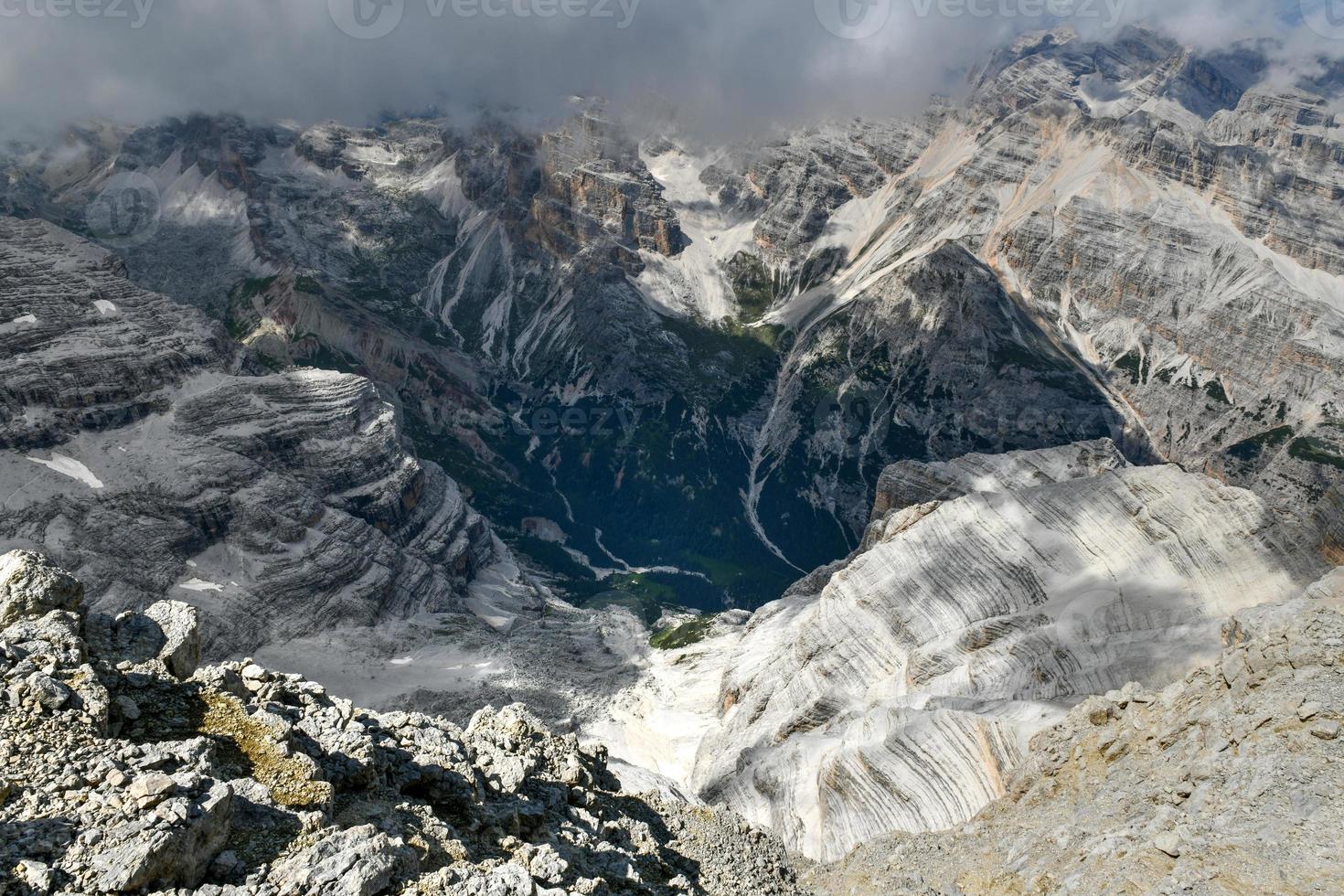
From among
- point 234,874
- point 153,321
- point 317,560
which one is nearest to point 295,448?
point 317,560

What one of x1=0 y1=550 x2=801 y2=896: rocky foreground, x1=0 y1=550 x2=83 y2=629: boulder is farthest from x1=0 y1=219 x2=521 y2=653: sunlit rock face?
x1=0 y1=550 x2=801 y2=896: rocky foreground

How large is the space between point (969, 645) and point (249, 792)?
6873cm

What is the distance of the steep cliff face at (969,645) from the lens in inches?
2530

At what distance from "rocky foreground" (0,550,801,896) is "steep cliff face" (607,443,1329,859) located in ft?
77.5

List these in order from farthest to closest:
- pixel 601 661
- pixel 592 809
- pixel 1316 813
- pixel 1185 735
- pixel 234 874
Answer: pixel 601 661, pixel 592 809, pixel 1185 735, pixel 1316 813, pixel 234 874

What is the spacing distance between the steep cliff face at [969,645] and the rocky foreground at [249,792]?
930 inches

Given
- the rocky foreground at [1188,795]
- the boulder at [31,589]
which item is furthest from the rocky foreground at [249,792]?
the rocky foreground at [1188,795]

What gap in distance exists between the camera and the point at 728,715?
4195 inches

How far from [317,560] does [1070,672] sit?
448ft

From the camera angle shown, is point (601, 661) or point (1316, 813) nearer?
point (1316, 813)

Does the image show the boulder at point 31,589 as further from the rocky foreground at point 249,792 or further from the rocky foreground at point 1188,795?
the rocky foreground at point 1188,795

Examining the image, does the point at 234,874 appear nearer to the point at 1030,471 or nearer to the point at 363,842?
the point at 363,842

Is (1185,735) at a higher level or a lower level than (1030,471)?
higher

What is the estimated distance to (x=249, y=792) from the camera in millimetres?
25125
